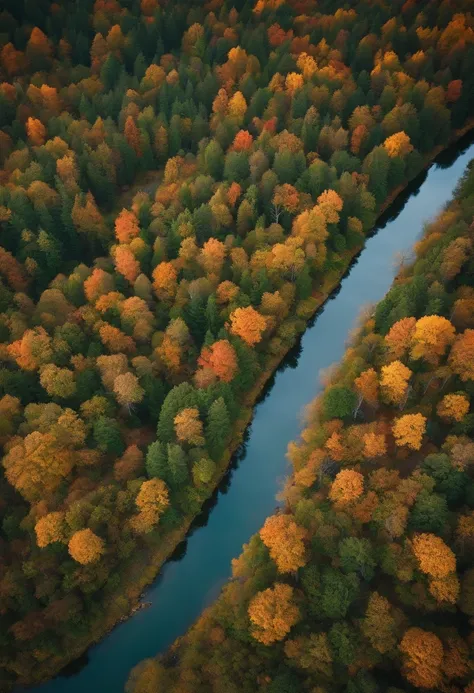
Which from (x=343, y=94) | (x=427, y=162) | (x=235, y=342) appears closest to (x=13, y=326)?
(x=235, y=342)

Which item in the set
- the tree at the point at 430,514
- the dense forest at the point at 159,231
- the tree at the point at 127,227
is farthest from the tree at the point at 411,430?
the tree at the point at 127,227

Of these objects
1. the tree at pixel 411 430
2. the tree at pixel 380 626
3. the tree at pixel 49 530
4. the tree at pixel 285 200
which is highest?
the tree at pixel 285 200

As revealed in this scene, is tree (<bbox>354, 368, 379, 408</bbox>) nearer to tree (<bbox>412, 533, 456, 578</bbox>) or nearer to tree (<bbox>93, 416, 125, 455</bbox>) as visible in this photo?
tree (<bbox>412, 533, 456, 578</bbox>)

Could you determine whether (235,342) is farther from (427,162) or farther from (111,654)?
(427,162)

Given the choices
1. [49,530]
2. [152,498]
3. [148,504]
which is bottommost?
[148,504]

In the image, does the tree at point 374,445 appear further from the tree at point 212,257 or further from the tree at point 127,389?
the tree at point 212,257

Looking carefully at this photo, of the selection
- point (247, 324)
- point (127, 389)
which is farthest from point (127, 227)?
point (127, 389)

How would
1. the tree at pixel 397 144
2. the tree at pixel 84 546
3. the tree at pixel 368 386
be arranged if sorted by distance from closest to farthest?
the tree at pixel 84 546, the tree at pixel 368 386, the tree at pixel 397 144

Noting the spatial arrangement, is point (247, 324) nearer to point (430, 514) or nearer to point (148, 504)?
point (148, 504)
